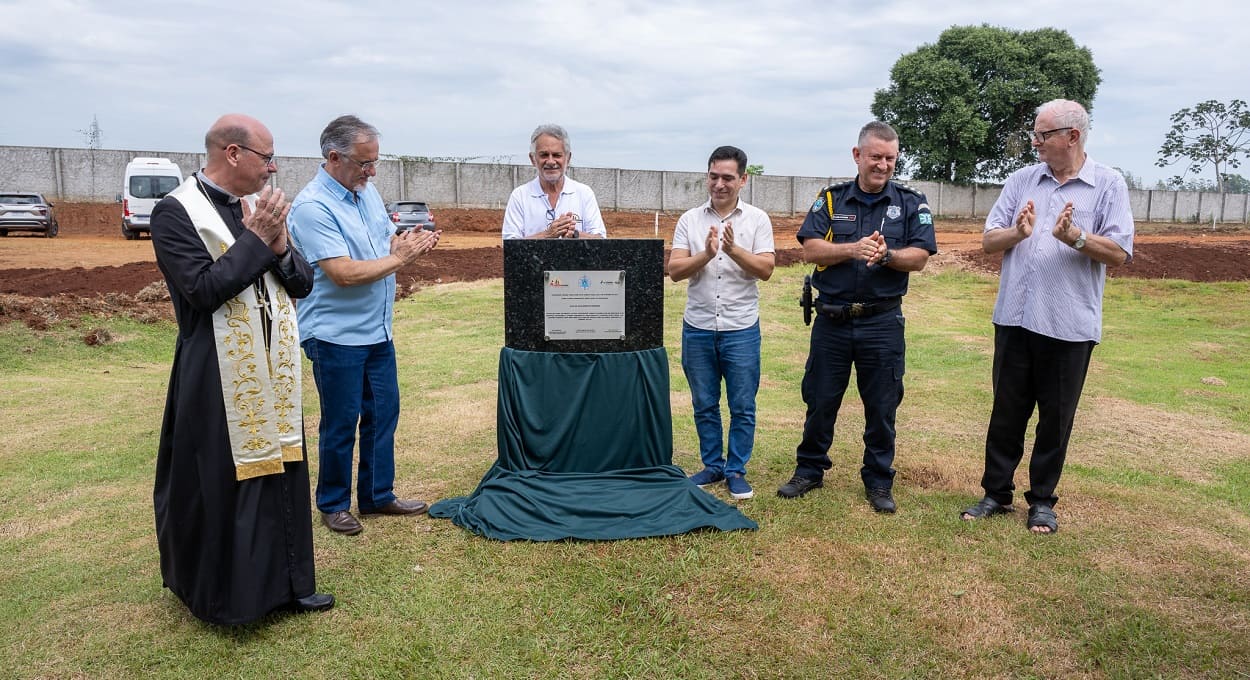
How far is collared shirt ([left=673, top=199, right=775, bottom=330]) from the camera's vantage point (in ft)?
15.1

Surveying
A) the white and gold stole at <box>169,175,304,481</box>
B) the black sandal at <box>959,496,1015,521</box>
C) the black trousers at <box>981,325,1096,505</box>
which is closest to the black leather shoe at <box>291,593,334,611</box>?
the white and gold stole at <box>169,175,304,481</box>

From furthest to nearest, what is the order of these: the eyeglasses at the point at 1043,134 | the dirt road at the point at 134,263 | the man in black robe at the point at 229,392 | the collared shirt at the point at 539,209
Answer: the dirt road at the point at 134,263, the collared shirt at the point at 539,209, the eyeglasses at the point at 1043,134, the man in black robe at the point at 229,392

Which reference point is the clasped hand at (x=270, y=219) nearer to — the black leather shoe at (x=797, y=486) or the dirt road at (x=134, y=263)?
the black leather shoe at (x=797, y=486)

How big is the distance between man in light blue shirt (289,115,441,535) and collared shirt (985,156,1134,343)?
9.30 feet

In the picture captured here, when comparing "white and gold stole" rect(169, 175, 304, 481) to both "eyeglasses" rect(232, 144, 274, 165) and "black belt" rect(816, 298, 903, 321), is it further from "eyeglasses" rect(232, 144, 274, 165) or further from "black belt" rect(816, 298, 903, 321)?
"black belt" rect(816, 298, 903, 321)

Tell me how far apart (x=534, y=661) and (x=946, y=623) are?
1.58 metres

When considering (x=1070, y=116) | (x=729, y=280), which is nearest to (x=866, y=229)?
(x=729, y=280)

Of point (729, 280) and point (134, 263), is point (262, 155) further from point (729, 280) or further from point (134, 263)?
point (134, 263)

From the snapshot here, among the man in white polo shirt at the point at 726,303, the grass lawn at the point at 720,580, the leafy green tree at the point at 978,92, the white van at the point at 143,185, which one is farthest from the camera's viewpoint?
the leafy green tree at the point at 978,92

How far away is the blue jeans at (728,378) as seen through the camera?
464 cm

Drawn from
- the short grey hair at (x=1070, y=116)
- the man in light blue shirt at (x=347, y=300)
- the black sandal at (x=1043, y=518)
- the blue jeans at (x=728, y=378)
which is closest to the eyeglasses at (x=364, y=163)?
the man in light blue shirt at (x=347, y=300)

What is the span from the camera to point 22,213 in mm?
21891

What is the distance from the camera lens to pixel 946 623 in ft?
10.5

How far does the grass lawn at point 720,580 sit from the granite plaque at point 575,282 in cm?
104
